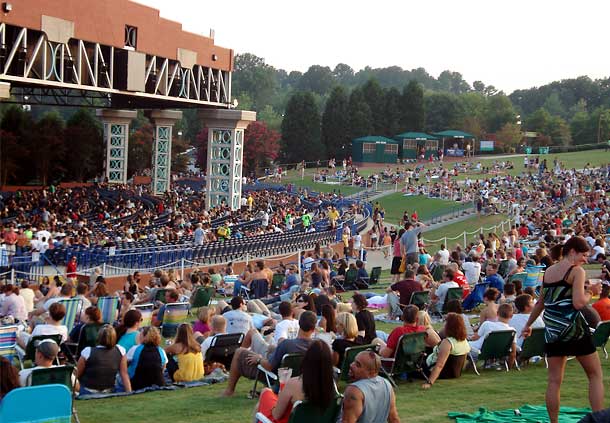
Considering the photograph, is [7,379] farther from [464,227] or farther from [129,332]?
[464,227]

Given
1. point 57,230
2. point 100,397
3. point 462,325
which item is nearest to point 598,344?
point 462,325

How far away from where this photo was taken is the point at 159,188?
55.5m

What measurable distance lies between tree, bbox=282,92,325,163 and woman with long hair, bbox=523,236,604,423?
81.1 meters

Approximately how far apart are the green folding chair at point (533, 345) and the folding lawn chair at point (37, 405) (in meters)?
6.03

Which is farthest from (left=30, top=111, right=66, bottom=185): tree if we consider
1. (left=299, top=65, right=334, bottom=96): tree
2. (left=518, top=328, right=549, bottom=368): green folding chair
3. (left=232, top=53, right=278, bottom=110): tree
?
(left=299, top=65, right=334, bottom=96): tree

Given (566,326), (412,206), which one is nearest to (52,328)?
(566,326)

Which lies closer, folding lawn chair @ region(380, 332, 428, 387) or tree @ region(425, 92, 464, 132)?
folding lawn chair @ region(380, 332, 428, 387)

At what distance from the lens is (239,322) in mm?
11734

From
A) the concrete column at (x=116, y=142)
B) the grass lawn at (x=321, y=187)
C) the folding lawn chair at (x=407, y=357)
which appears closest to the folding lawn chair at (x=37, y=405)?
the folding lawn chair at (x=407, y=357)

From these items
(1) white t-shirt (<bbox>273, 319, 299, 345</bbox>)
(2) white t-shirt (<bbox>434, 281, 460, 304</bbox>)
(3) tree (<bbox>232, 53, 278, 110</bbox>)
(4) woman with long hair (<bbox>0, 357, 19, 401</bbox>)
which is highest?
(3) tree (<bbox>232, 53, 278, 110</bbox>)

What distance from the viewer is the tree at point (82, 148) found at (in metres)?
62.0

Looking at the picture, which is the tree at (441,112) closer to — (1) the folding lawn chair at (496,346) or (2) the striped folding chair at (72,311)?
(2) the striped folding chair at (72,311)

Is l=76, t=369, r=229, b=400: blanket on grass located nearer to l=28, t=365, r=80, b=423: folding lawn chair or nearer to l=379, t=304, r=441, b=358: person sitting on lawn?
l=28, t=365, r=80, b=423: folding lawn chair

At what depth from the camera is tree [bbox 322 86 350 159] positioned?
89.9 metres
